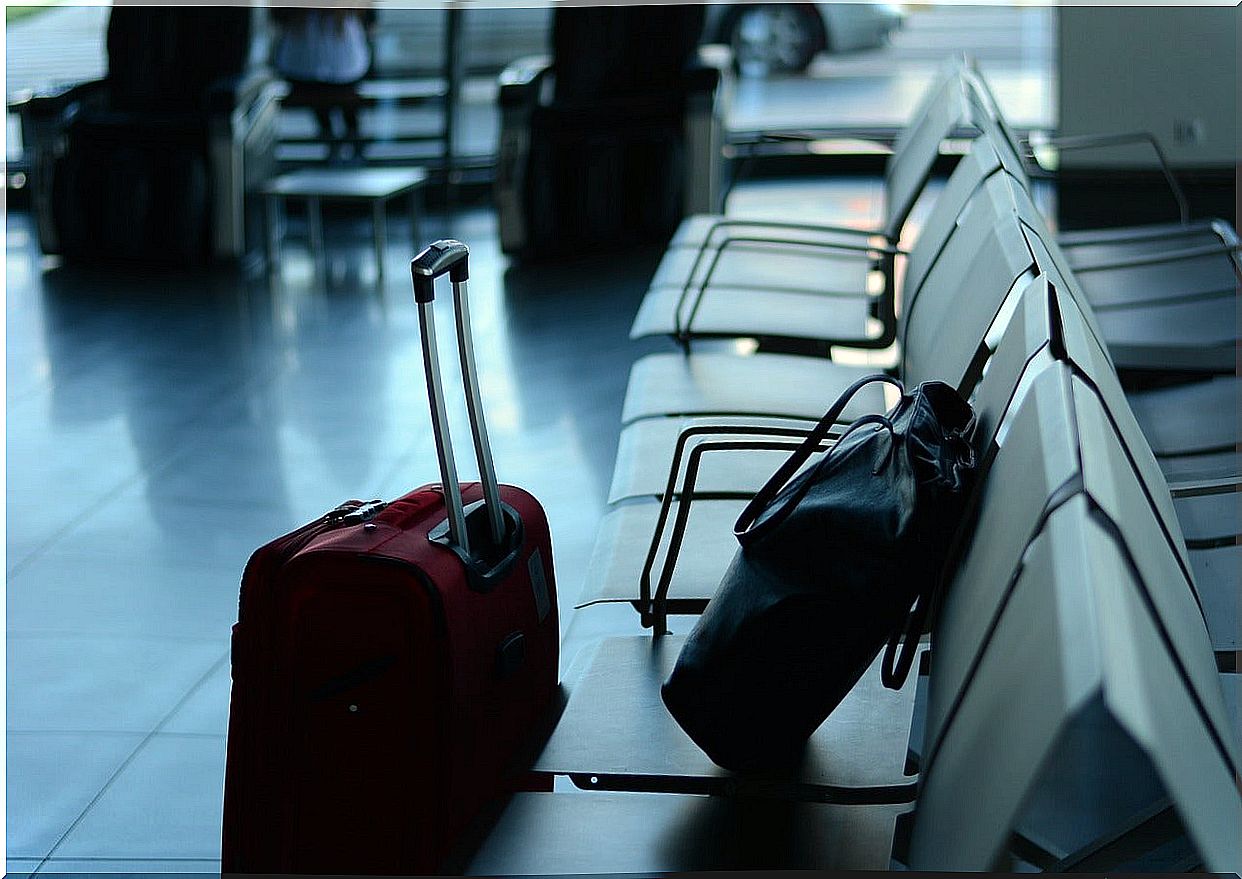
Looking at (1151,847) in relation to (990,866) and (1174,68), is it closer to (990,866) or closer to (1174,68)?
(990,866)

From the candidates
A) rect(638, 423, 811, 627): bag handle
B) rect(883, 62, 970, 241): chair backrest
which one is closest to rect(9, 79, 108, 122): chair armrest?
rect(883, 62, 970, 241): chair backrest

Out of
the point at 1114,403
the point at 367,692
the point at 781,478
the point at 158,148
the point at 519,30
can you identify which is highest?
the point at 519,30

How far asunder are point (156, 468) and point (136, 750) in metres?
1.57

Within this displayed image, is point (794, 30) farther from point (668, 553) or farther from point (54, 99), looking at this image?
point (668, 553)

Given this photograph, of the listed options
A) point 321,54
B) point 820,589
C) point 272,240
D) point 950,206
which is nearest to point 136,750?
point 820,589

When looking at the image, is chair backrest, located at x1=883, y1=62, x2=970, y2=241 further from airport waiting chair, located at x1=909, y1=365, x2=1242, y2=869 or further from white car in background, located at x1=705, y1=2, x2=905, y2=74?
white car in background, located at x1=705, y1=2, x2=905, y2=74

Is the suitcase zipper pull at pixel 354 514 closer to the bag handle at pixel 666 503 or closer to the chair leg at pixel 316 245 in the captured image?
the bag handle at pixel 666 503

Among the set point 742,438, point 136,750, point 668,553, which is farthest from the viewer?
point 742,438

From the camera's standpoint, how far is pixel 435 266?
5.94 feet

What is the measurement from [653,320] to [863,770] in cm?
184

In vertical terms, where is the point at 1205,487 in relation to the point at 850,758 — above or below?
above

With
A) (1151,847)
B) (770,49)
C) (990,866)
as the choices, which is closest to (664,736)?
(1151,847)

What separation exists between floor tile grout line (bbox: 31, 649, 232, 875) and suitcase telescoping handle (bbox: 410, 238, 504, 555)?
0.90 m

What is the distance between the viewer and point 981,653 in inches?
54.8
